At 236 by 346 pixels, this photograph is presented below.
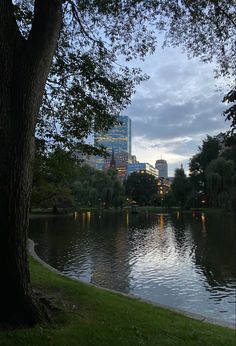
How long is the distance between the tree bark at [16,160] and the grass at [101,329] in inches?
15.7

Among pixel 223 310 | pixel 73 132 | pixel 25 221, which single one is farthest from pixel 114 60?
pixel 223 310

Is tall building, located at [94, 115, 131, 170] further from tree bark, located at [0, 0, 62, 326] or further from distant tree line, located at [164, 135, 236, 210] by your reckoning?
distant tree line, located at [164, 135, 236, 210]

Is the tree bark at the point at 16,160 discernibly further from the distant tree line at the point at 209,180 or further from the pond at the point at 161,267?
the distant tree line at the point at 209,180

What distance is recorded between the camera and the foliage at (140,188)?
424 feet

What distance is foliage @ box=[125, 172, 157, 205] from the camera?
424 ft

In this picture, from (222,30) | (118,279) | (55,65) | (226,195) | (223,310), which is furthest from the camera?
(226,195)

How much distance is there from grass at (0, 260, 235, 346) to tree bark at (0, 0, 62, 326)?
0.40 meters

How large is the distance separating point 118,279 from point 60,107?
835 centimetres

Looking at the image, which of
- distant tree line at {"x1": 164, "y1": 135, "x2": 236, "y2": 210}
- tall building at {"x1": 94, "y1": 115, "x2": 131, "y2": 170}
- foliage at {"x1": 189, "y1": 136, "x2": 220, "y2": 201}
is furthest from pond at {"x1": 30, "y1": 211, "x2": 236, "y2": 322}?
foliage at {"x1": 189, "y1": 136, "x2": 220, "y2": 201}

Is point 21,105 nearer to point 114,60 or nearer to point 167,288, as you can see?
point 114,60

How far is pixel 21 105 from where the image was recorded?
4992 millimetres

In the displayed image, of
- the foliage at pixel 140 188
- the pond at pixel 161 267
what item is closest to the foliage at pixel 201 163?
the foliage at pixel 140 188

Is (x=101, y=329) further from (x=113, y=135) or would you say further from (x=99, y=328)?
(x=113, y=135)

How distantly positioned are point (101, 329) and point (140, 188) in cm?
12468
